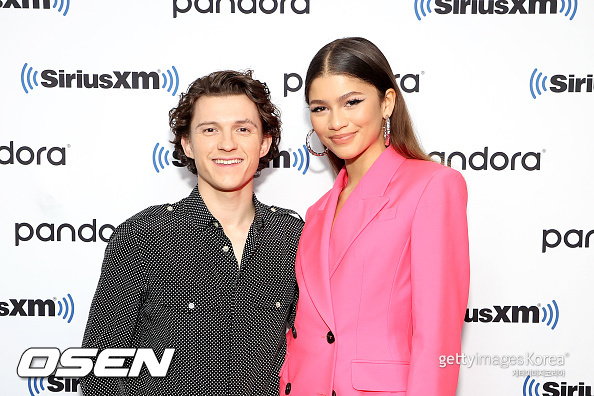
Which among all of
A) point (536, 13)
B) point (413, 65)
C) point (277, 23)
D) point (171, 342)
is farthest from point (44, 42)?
point (536, 13)

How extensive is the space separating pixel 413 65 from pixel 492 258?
0.95 metres

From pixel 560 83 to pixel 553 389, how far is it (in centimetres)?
141

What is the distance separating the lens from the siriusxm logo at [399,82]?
2338 mm

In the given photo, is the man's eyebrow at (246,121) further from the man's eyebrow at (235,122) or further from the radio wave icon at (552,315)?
the radio wave icon at (552,315)

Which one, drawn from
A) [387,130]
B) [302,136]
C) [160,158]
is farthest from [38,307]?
[387,130]

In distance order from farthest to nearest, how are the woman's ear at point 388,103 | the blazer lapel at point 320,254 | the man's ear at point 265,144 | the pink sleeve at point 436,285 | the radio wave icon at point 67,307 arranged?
1. the radio wave icon at point 67,307
2. the man's ear at point 265,144
3. the woman's ear at point 388,103
4. the blazer lapel at point 320,254
5. the pink sleeve at point 436,285

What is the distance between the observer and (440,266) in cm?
150

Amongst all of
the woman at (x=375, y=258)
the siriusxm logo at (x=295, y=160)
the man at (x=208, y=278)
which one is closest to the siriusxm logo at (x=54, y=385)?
the man at (x=208, y=278)

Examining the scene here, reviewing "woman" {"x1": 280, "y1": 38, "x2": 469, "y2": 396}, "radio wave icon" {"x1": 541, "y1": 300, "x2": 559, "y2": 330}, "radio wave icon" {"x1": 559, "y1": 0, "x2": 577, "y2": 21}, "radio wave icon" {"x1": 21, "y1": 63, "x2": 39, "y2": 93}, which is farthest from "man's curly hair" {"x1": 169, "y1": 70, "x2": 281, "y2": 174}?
"radio wave icon" {"x1": 541, "y1": 300, "x2": 559, "y2": 330}

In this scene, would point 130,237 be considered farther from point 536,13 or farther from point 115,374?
point 536,13

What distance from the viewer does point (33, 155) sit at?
7.71 ft

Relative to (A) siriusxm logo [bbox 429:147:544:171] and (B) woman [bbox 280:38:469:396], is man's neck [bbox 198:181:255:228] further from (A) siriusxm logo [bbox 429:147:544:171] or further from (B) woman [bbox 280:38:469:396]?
(A) siriusxm logo [bbox 429:147:544:171]

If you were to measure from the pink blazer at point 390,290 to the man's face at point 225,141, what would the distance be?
39 cm

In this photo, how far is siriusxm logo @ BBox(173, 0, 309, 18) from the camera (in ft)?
7.57
